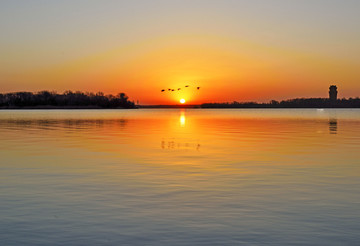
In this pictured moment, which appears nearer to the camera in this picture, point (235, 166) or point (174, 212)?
point (174, 212)

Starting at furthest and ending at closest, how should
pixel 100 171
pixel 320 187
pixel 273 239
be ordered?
pixel 100 171 → pixel 320 187 → pixel 273 239

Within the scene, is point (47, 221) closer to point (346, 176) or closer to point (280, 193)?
point (280, 193)

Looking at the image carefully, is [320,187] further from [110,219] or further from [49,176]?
[49,176]

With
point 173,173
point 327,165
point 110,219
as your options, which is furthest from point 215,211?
point 327,165

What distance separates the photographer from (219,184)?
60.9ft

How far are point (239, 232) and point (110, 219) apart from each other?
3.71m

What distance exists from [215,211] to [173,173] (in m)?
8.32

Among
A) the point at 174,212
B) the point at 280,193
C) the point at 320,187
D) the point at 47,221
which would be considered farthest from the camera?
the point at 320,187

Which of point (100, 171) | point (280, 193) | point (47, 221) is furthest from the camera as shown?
point (100, 171)

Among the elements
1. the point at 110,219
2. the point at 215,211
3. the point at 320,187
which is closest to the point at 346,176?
the point at 320,187

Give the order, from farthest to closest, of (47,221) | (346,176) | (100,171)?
(100,171) < (346,176) < (47,221)

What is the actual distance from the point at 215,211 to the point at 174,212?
124 cm

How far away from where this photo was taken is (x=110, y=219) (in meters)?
12.8

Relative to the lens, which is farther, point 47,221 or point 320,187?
point 320,187
